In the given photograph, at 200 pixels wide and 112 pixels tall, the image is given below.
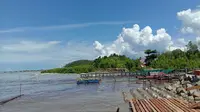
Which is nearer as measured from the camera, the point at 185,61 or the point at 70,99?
the point at 70,99

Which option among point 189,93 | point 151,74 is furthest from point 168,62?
point 189,93

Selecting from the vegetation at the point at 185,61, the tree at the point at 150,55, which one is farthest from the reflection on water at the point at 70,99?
the tree at the point at 150,55

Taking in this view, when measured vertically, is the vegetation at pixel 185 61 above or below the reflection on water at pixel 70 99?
above

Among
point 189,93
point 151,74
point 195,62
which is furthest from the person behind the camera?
point 195,62

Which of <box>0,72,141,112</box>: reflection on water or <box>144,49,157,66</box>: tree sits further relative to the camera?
<box>144,49,157,66</box>: tree

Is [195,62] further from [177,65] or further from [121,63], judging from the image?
[121,63]

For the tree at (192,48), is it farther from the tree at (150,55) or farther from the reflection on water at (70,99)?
the reflection on water at (70,99)

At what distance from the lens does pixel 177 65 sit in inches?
4673

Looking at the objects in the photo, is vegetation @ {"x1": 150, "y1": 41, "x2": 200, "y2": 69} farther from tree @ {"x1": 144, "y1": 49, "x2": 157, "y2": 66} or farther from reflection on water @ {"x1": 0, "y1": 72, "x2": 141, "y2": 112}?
reflection on water @ {"x1": 0, "y1": 72, "x2": 141, "y2": 112}

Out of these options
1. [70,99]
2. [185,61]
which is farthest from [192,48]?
[70,99]

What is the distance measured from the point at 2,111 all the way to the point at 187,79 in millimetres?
37370

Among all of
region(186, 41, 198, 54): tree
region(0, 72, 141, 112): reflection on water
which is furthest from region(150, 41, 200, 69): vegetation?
region(0, 72, 141, 112): reflection on water

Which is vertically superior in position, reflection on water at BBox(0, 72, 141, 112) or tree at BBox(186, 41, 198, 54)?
tree at BBox(186, 41, 198, 54)

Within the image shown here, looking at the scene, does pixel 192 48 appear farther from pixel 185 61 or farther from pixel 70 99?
pixel 70 99
